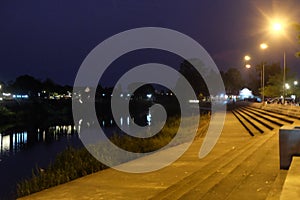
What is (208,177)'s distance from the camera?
9078 mm

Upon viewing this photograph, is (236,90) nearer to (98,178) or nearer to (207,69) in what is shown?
(207,69)

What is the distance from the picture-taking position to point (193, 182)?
867 cm

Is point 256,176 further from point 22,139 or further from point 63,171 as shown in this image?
point 22,139

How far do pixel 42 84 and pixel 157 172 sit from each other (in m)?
147

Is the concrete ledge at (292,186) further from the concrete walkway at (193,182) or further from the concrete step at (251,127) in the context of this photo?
the concrete step at (251,127)

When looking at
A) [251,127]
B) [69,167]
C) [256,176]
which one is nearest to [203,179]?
[256,176]

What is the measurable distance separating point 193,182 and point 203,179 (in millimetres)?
322

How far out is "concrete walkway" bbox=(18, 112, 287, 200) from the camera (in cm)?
763

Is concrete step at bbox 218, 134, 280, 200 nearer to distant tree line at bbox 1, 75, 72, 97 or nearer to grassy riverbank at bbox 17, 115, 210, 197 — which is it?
grassy riverbank at bbox 17, 115, 210, 197

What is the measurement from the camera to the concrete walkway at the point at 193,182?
7.63 m

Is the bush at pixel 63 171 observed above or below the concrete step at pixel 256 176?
below

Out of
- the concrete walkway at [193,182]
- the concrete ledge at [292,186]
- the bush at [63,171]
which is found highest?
the concrete ledge at [292,186]

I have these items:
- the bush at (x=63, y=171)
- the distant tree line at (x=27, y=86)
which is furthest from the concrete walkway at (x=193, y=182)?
the distant tree line at (x=27, y=86)

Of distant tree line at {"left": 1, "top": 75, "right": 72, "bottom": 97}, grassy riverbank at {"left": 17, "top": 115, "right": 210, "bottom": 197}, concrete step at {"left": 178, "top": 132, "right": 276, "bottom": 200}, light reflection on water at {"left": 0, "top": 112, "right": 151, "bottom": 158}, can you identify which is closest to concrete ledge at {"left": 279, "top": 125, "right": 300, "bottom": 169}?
concrete step at {"left": 178, "top": 132, "right": 276, "bottom": 200}
